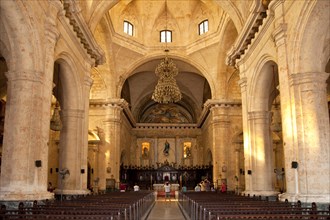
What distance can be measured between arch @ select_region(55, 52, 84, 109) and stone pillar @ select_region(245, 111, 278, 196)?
7892 millimetres

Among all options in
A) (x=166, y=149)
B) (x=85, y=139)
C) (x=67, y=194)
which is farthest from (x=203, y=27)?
(x=67, y=194)

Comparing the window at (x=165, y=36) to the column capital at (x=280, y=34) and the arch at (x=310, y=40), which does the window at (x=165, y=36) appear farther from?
the arch at (x=310, y=40)

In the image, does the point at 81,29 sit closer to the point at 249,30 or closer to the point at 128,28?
the point at 249,30

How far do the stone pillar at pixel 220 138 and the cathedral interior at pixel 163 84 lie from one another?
74 millimetres

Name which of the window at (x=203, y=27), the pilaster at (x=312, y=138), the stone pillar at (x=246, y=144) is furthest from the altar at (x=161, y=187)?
the pilaster at (x=312, y=138)

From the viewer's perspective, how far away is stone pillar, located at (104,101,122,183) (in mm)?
25719

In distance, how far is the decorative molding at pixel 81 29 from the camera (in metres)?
13.4

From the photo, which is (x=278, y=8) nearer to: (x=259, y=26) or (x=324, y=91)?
(x=259, y=26)

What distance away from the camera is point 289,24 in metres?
11.2

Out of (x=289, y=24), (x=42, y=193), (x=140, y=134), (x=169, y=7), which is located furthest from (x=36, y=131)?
(x=140, y=134)

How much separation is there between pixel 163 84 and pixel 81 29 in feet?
17.2

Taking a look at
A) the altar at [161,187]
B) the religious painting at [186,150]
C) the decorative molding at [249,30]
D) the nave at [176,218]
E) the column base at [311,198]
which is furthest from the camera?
the religious painting at [186,150]

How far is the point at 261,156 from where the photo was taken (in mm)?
15422

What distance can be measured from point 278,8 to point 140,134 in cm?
2707
